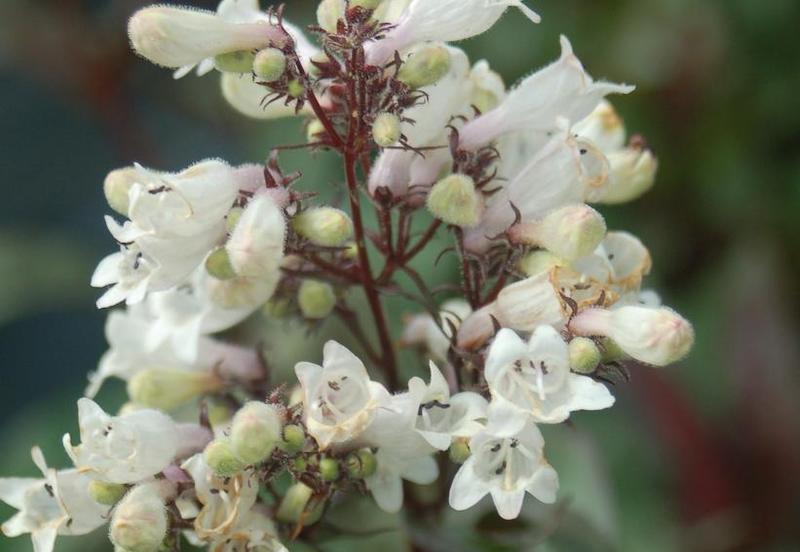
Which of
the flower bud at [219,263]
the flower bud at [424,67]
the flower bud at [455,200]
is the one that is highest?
the flower bud at [424,67]

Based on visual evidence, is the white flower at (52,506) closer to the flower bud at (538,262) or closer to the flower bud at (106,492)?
the flower bud at (106,492)

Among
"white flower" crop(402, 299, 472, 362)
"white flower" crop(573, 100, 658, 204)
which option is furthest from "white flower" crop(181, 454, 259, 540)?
"white flower" crop(573, 100, 658, 204)

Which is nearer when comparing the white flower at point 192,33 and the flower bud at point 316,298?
the white flower at point 192,33

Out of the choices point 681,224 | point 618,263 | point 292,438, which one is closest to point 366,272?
point 292,438

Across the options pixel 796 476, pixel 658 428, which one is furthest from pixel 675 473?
pixel 796 476

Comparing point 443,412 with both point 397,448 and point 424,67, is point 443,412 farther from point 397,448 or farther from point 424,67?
point 424,67

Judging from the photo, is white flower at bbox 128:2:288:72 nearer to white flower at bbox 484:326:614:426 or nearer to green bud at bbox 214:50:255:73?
green bud at bbox 214:50:255:73

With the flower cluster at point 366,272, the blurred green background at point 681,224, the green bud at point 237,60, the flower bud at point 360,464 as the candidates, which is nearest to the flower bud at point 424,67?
the flower cluster at point 366,272
